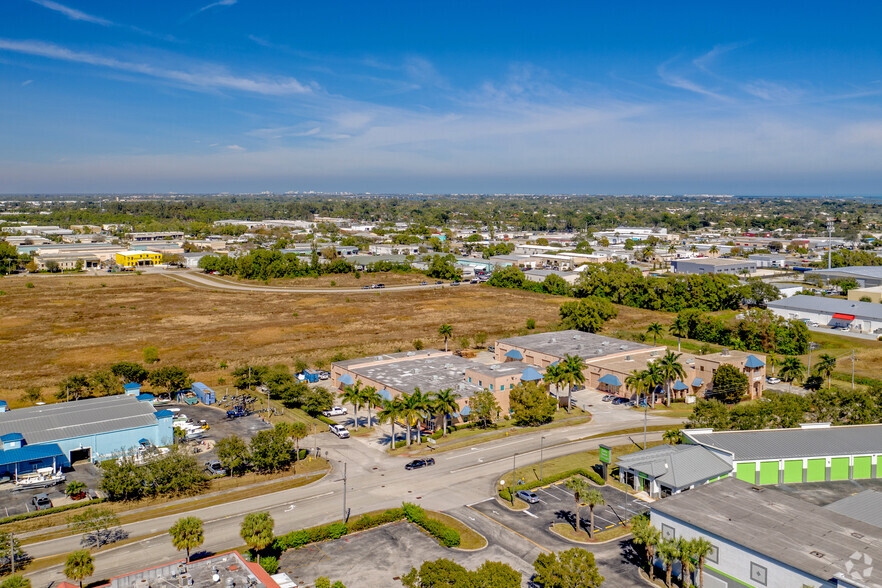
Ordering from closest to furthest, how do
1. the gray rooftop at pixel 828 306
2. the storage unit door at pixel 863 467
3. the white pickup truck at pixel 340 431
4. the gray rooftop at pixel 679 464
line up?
the gray rooftop at pixel 679 464 → the storage unit door at pixel 863 467 → the white pickup truck at pixel 340 431 → the gray rooftop at pixel 828 306

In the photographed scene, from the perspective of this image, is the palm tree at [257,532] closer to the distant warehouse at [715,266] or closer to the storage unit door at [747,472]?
the storage unit door at [747,472]

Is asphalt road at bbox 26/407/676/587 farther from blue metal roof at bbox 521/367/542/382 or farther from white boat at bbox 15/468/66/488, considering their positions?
white boat at bbox 15/468/66/488

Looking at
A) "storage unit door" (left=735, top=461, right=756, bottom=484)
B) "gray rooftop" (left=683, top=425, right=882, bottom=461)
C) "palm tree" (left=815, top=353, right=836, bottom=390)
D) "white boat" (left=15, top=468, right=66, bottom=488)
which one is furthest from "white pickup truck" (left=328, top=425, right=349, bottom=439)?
"palm tree" (left=815, top=353, right=836, bottom=390)

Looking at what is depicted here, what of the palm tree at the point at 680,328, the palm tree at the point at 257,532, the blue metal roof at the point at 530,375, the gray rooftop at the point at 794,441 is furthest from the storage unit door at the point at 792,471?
the palm tree at the point at 680,328

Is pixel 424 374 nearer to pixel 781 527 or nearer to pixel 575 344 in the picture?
pixel 575 344

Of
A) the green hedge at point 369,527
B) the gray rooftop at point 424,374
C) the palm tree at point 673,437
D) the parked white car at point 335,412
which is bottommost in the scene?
the parked white car at point 335,412

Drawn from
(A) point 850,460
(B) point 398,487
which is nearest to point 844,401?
(A) point 850,460

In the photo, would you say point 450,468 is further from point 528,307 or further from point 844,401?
point 528,307
